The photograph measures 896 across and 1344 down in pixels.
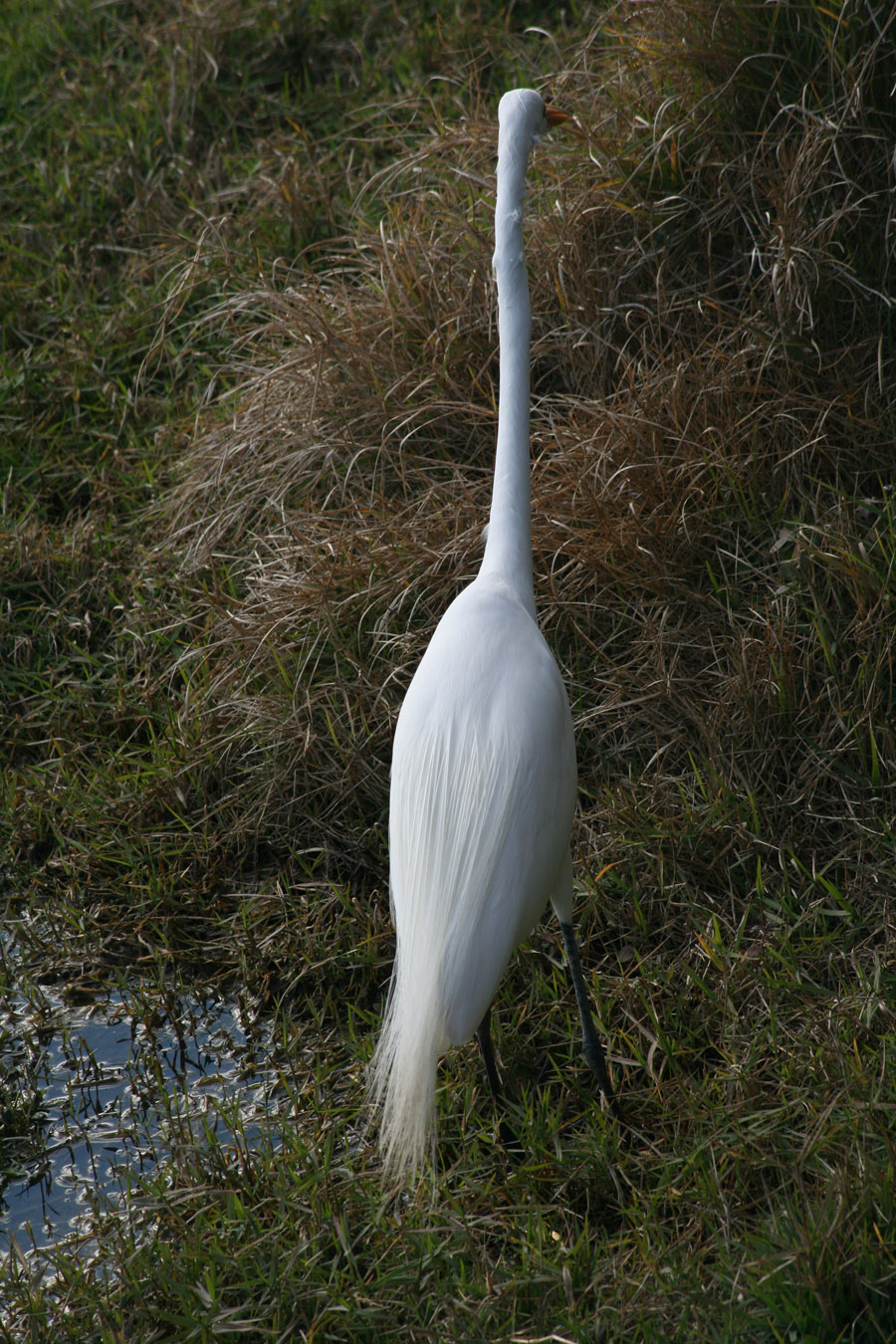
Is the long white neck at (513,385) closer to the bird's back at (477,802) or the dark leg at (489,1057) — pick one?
the bird's back at (477,802)

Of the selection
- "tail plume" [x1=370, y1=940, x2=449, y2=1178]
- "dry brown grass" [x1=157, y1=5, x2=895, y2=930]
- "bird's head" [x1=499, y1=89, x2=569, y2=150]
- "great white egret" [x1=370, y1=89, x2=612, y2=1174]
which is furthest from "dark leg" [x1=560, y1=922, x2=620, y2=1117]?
"bird's head" [x1=499, y1=89, x2=569, y2=150]

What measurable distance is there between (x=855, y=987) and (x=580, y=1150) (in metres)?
0.62

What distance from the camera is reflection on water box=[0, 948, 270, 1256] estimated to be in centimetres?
235

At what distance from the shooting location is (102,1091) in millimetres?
2557

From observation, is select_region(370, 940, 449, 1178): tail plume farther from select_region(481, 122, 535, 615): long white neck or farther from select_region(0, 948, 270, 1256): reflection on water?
select_region(481, 122, 535, 615): long white neck

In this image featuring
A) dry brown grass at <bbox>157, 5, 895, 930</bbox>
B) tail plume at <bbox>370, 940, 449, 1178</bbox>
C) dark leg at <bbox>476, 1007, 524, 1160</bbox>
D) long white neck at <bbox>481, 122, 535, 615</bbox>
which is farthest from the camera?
dry brown grass at <bbox>157, 5, 895, 930</bbox>

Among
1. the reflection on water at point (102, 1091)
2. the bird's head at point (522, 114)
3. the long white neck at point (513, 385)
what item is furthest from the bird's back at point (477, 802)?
the bird's head at point (522, 114)

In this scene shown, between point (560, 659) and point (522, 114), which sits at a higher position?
point (522, 114)

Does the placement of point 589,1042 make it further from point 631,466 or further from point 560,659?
point 631,466

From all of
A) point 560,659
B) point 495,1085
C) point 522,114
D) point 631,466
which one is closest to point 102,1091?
point 495,1085

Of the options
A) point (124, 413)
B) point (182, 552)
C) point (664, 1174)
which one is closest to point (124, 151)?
point (124, 413)

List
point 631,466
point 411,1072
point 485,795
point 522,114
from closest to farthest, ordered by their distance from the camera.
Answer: point 411,1072 < point 485,795 < point 522,114 < point 631,466

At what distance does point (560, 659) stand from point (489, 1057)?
1.08 m

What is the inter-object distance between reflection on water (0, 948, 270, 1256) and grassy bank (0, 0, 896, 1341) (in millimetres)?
39
